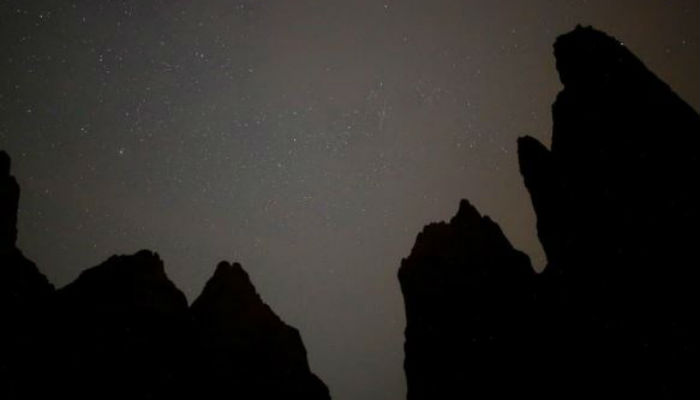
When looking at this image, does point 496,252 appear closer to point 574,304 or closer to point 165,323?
point 574,304

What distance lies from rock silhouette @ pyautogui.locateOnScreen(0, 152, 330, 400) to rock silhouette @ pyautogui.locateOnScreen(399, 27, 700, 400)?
11737mm

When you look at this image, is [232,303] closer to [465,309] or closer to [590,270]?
[465,309]

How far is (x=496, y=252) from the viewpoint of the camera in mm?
33125

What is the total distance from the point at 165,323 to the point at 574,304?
2465 centimetres

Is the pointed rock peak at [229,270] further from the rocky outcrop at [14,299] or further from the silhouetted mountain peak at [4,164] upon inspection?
the silhouetted mountain peak at [4,164]

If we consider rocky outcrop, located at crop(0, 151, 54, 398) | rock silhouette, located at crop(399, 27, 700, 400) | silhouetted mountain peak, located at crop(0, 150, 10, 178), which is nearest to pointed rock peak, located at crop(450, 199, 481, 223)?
rock silhouette, located at crop(399, 27, 700, 400)

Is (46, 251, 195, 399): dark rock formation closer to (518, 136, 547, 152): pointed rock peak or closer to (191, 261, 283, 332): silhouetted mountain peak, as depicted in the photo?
(191, 261, 283, 332): silhouetted mountain peak

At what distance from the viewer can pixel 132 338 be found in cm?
2491

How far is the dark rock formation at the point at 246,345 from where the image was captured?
95.8ft

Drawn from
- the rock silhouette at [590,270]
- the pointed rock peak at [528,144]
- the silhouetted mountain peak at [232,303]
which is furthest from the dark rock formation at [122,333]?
the pointed rock peak at [528,144]

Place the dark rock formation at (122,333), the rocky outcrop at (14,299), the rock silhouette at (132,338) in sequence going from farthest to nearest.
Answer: the dark rock formation at (122,333)
the rock silhouette at (132,338)
the rocky outcrop at (14,299)

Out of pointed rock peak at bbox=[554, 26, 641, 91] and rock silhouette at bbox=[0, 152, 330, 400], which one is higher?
pointed rock peak at bbox=[554, 26, 641, 91]

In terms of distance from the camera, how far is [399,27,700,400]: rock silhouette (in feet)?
63.3

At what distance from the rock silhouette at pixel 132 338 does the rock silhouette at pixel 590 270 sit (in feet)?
38.5
